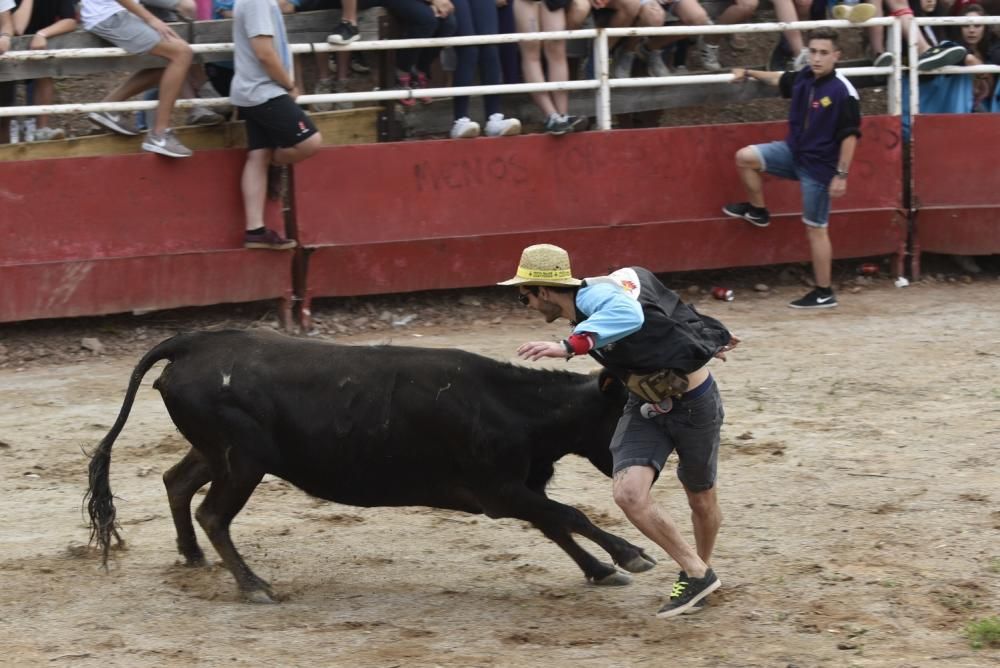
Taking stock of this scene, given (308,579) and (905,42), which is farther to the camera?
(905,42)

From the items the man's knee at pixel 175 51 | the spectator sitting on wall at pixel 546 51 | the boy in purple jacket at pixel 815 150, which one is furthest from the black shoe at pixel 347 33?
the boy in purple jacket at pixel 815 150

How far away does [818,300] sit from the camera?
10.6m

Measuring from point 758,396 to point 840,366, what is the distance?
84 centimetres

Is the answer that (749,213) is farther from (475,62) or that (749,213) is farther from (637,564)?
(637,564)

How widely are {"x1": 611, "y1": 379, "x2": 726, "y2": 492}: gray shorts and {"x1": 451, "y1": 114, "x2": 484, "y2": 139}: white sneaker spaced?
5149 mm

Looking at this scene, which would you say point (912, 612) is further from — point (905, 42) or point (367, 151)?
point (905, 42)

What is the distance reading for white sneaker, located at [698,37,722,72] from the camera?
39.2 feet

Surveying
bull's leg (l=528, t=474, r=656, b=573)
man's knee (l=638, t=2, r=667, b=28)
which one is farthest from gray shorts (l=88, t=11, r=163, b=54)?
bull's leg (l=528, t=474, r=656, b=573)

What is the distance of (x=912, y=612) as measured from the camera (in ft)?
17.4

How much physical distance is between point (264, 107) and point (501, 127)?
190cm

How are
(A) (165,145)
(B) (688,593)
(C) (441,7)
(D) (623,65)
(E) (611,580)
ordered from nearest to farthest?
(B) (688,593) < (E) (611,580) < (A) (165,145) < (C) (441,7) < (D) (623,65)

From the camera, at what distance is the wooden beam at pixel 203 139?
971 cm

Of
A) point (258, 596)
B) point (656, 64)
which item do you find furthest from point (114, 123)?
point (258, 596)

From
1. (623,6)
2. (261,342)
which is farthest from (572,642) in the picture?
(623,6)
